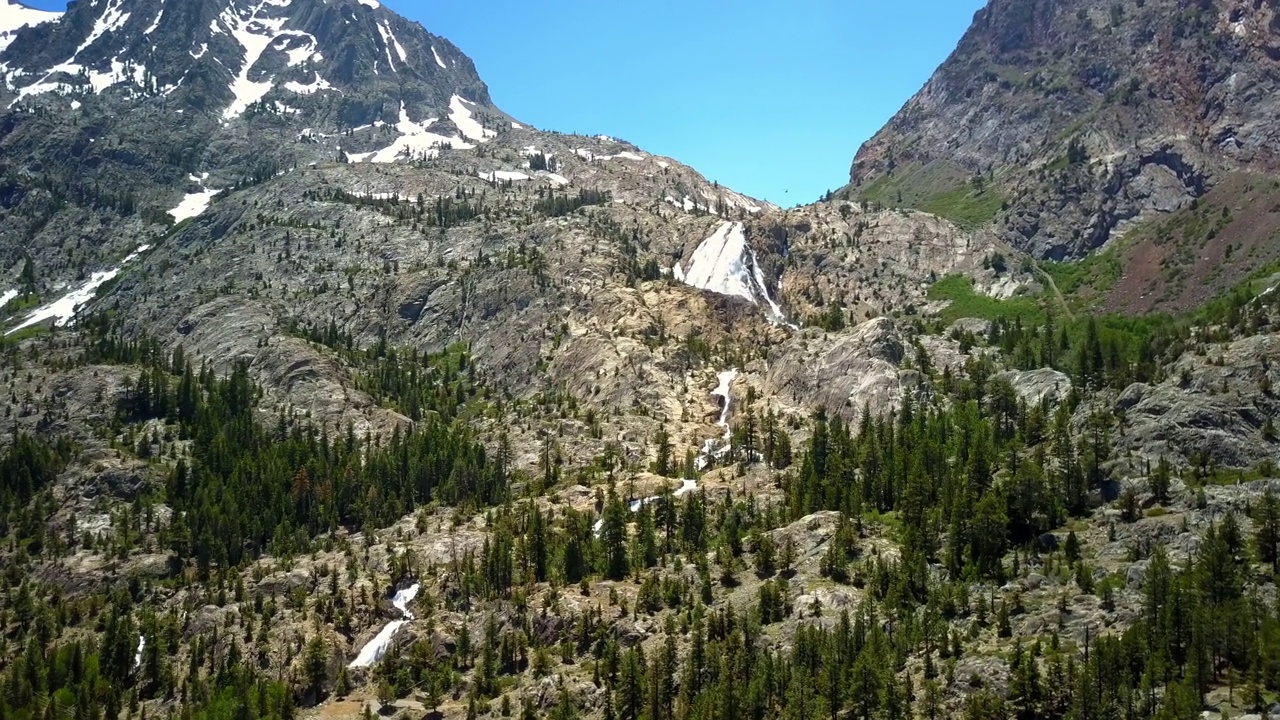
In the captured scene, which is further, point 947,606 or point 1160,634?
point 947,606

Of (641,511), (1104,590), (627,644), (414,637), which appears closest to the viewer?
(1104,590)

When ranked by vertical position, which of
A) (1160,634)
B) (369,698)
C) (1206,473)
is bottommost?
(369,698)

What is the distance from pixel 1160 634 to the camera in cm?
13188

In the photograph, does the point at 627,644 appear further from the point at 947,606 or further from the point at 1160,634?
the point at 1160,634

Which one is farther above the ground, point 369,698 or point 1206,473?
point 1206,473

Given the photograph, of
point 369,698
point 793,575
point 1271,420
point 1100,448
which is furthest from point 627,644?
point 1271,420

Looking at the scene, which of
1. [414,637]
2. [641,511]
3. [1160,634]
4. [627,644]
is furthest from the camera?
[641,511]

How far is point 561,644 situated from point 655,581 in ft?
55.5

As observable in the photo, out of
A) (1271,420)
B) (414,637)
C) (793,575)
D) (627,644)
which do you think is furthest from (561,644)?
(1271,420)

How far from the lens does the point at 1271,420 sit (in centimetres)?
17188

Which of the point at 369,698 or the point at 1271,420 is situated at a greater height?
the point at 1271,420

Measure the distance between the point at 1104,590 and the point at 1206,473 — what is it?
33584 millimetres

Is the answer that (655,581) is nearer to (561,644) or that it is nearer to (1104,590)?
(561,644)

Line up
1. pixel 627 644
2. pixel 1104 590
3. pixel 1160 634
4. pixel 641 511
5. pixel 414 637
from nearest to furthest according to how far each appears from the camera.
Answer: pixel 1160 634 < pixel 1104 590 < pixel 627 644 < pixel 414 637 < pixel 641 511
